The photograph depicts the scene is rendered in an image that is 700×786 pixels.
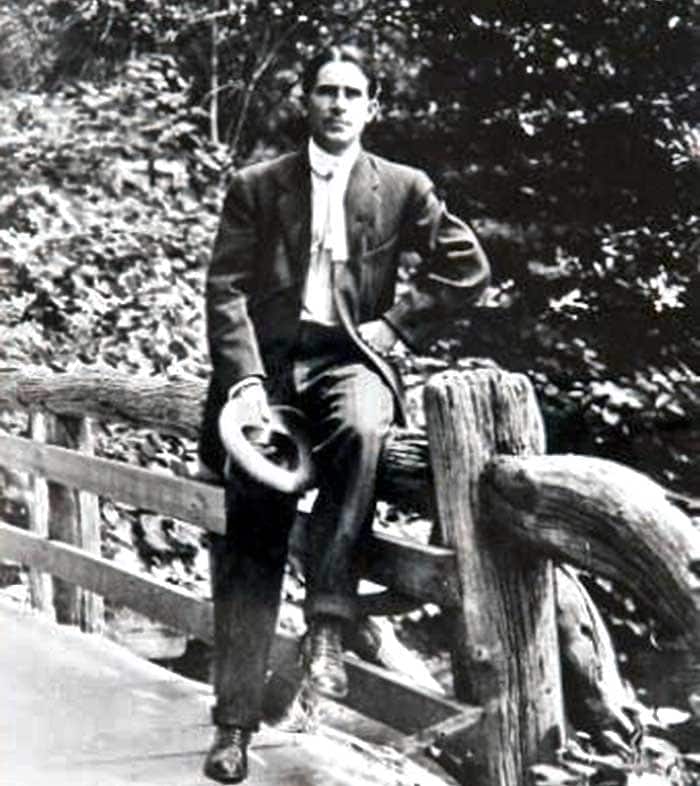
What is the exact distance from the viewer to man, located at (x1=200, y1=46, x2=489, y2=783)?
124 inches

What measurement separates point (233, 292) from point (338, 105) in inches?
19.9

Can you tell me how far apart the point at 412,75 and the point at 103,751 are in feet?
6.95

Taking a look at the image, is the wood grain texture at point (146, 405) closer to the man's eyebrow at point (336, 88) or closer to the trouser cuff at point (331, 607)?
the trouser cuff at point (331, 607)

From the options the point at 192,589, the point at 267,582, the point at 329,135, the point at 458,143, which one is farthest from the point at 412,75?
the point at 192,589

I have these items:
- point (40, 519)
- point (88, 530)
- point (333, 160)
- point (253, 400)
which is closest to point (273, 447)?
point (253, 400)

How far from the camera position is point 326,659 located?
3217 millimetres

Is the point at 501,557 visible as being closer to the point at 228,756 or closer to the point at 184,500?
the point at 228,756

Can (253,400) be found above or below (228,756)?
above

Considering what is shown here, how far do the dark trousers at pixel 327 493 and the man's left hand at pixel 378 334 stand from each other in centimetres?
4

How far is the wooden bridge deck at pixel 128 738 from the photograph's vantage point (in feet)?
10.7

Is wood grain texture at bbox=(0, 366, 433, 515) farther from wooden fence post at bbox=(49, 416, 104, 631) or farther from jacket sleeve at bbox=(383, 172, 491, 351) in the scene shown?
jacket sleeve at bbox=(383, 172, 491, 351)

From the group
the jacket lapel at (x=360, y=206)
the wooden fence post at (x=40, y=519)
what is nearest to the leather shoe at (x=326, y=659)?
the jacket lapel at (x=360, y=206)

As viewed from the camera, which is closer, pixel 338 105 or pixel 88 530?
pixel 338 105

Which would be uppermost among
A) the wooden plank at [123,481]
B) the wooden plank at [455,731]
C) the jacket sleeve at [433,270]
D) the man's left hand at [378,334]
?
the jacket sleeve at [433,270]
